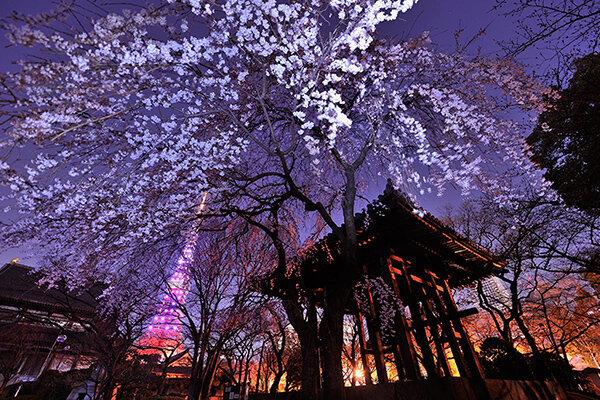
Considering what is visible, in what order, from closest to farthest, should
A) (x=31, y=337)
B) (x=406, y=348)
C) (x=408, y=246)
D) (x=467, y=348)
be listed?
(x=406, y=348), (x=467, y=348), (x=408, y=246), (x=31, y=337)

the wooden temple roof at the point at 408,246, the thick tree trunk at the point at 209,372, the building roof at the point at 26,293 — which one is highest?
the building roof at the point at 26,293

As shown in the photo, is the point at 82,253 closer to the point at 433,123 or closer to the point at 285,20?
the point at 285,20

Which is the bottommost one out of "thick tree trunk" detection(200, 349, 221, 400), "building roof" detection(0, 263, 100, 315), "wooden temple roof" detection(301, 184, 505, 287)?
"thick tree trunk" detection(200, 349, 221, 400)

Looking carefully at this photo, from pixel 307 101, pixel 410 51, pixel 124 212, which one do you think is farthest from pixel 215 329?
pixel 410 51

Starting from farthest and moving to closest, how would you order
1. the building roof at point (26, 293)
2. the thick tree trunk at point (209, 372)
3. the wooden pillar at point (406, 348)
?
the building roof at point (26, 293) < the thick tree trunk at point (209, 372) < the wooden pillar at point (406, 348)

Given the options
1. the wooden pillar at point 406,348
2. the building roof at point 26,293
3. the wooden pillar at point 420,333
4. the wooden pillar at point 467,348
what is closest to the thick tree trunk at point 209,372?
the wooden pillar at point 406,348

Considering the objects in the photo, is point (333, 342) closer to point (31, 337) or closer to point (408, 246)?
point (408, 246)

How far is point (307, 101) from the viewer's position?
6570 mm

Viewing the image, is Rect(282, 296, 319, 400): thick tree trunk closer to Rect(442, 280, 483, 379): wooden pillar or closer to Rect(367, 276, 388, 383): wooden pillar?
Rect(367, 276, 388, 383): wooden pillar

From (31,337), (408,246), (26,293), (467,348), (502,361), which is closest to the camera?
(467,348)

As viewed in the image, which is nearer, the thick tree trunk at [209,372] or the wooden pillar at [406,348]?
the wooden pillar at [406,348]

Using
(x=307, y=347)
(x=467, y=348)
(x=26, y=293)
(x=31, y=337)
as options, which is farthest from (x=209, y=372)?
(x=26, y=293)

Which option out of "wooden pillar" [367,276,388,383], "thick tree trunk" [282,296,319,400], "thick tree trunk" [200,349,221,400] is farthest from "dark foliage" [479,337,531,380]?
"thick tree trunk" [200,349,221,400]

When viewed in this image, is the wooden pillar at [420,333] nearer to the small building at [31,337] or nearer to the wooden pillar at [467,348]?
the wooden pillar at [467,348]
